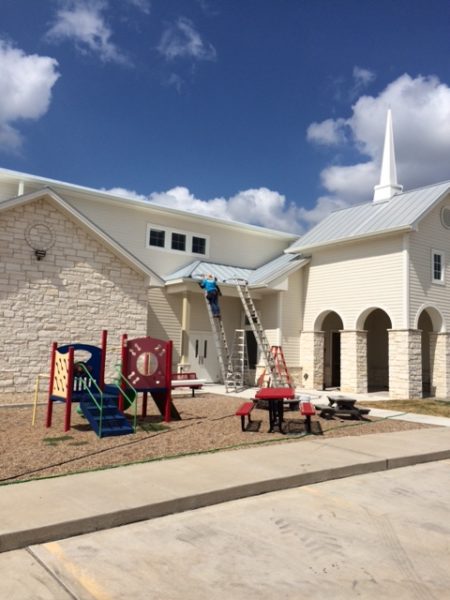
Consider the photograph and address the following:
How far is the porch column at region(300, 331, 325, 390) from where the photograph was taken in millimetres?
22500

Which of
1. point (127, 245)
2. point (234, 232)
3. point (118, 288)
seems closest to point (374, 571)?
point (118, 288)

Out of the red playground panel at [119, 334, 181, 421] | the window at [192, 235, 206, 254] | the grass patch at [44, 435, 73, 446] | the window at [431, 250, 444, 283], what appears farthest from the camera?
the window at [192, 235, 206, 254]

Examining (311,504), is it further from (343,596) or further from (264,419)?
(264,419)

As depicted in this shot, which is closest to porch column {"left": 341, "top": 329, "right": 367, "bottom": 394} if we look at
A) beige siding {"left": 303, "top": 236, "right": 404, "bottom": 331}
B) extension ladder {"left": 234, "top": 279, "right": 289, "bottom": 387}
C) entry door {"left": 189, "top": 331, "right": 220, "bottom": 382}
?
beige siding {"left": 303, "top": 236, "right": 404, "bottom": 331}

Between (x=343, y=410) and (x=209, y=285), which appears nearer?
(x=343, y=410)

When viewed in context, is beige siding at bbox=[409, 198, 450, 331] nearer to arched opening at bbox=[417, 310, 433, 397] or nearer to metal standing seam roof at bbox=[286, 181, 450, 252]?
metal standing seam roof at bbox=[286, 181, 450, 252]

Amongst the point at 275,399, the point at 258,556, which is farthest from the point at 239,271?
the point at 258,556

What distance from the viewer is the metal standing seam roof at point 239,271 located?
22.0 meters

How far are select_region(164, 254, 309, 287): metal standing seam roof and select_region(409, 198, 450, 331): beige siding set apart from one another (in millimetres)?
5002

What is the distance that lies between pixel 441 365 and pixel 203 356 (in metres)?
9.71

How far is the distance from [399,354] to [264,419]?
349 inches

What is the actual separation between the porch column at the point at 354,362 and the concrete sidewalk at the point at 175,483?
1113 centimetres

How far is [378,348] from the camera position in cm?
2630

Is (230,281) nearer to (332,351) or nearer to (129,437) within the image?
(332,351)
